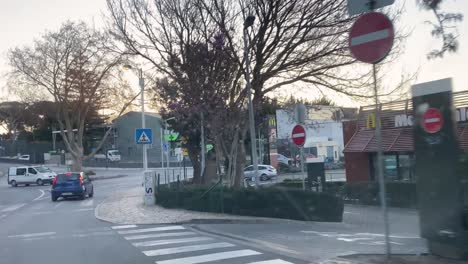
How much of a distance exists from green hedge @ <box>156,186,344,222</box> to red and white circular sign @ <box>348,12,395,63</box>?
32.2 feet

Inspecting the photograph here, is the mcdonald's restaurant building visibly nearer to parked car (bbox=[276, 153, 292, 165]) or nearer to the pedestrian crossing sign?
the pedestrian crossing sign

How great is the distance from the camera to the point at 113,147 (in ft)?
307

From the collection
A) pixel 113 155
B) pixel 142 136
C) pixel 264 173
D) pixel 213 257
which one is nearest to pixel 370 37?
pixel 213 257

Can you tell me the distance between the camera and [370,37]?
7.45 meters

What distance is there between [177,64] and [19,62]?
3396 centimetres

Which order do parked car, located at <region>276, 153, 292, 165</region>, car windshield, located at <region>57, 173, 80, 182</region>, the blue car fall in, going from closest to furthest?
1. the blue car
2. car windshield, located at <region>57, 173, 80, 182</region>
3. parked car, located at <region>276, 153, 292, 165</region>

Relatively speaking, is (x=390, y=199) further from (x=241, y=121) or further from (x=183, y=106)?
(x=183, y=106)

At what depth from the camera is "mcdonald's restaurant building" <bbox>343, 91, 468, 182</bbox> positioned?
25.1 metres

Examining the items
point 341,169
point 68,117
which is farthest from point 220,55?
point 68,117

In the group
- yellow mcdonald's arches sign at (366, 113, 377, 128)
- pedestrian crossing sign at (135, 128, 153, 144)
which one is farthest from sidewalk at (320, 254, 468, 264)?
yellow mcdonald's arches sign at (366, 113, 377, 128)

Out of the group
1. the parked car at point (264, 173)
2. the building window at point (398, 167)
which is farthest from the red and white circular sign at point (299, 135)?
the parked car at point (264, 173)

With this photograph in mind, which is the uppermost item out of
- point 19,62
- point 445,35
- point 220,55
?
point 19,62

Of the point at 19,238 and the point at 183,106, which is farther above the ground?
the point at 183,106

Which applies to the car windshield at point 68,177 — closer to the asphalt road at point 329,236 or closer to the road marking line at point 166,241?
the asphalt road at point 329,236
